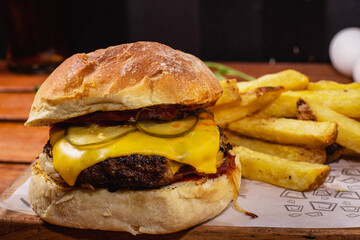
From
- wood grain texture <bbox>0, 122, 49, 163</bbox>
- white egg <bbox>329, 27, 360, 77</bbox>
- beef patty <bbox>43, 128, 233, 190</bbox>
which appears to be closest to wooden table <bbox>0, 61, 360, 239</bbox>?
wood grain texture <bbox>0, 122, 49, 163</bbox>

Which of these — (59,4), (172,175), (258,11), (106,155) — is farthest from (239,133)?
(59,4)

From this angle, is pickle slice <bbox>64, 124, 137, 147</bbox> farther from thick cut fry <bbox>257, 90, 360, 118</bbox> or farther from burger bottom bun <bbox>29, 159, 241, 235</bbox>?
thick cut fry <bbox>257, 90, 360, 118</bbox>

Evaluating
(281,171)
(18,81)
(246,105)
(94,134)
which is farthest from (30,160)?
(18,81)

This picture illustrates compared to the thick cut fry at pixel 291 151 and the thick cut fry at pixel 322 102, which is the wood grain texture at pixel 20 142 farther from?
the thick cut fry at pixel 322 102

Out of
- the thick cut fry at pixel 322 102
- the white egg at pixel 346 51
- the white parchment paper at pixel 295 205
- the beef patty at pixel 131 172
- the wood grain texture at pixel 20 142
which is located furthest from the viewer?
the white egg at pixel 346 51

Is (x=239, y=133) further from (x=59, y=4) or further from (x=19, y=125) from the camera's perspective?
(x=59, y=4)

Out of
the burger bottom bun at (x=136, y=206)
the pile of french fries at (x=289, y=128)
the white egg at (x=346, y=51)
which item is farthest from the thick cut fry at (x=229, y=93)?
the white egg at (x=346, y=51)
